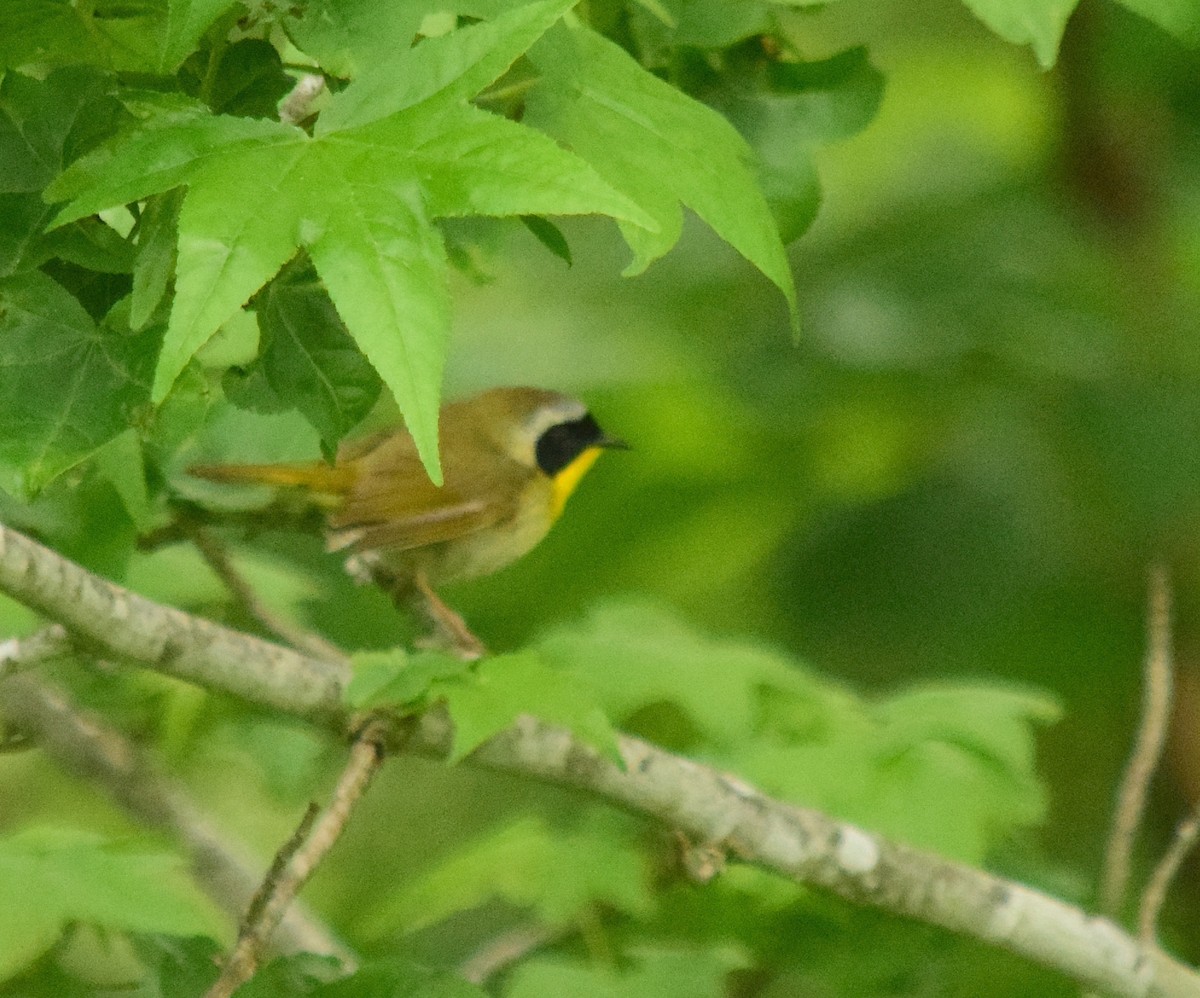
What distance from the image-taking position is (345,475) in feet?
12.1

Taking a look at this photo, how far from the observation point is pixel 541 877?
10.5 feet

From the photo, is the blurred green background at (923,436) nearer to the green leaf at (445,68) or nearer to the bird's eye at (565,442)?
the bird's eye at (565,442)

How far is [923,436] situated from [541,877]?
287 cm

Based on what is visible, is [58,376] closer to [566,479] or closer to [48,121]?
[48,121]

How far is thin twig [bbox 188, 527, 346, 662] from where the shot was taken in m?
2.69

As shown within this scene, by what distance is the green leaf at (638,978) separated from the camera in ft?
9.30

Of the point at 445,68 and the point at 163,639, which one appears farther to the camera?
the point at 163,639

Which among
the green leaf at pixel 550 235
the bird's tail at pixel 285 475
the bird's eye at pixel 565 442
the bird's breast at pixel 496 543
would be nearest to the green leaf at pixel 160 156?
the green leaf at pixel 550 235

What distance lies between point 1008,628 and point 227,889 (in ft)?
9.47

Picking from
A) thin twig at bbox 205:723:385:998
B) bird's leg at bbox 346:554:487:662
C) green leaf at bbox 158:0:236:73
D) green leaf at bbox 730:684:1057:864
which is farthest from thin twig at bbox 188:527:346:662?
green leaf at bbox 158:0:236:73

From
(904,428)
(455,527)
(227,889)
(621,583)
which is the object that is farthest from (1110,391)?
(227,889)

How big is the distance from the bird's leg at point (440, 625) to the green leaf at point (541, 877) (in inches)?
14.6

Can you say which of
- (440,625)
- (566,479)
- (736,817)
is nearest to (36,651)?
(736,817)

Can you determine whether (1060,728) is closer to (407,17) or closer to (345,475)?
(345,475)
